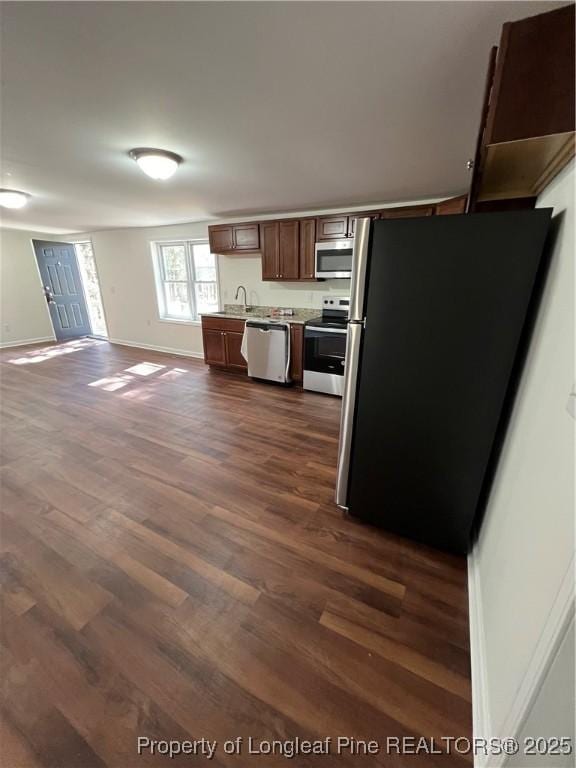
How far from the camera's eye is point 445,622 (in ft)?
4.51

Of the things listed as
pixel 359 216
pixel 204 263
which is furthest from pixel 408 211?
pixel 204 263

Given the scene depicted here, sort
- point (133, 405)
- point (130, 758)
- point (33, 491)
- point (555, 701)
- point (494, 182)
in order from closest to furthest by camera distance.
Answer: point (555, 701)
point (130, 758)
point (494, 182)
point (33, 491)
point (133, 405)

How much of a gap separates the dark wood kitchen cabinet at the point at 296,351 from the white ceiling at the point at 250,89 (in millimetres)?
1629

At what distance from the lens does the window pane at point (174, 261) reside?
5523 millimetres

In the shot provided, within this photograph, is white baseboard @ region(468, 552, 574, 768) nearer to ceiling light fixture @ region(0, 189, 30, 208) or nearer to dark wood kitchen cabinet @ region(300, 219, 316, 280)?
dark wood kitchen cabinet @ region(300, 219, 316, 280)

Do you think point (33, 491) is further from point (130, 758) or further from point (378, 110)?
point (378, 110)

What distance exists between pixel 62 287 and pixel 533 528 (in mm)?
8924

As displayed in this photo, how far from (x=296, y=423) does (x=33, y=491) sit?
7.29 ft

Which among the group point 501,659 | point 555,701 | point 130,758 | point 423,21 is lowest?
point 130,758

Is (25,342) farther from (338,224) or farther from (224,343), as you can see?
(338,224)

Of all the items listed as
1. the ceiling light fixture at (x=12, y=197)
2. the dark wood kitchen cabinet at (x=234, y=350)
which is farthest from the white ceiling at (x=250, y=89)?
the dark wood kitchen cabinet at (x=234, y=350)

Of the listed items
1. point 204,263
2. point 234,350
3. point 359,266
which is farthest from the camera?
point 204,263

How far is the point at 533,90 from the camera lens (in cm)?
95

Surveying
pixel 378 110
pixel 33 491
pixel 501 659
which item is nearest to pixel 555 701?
pixel 501 659
